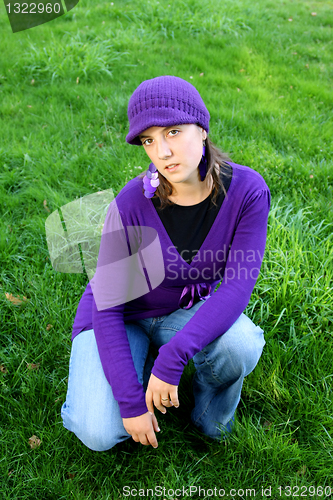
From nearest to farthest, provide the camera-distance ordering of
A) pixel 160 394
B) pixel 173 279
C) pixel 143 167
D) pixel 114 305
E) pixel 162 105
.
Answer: pixel 162 105, pixel 160 394, pixel 114 305, pixel 173 279, pixel 143 167

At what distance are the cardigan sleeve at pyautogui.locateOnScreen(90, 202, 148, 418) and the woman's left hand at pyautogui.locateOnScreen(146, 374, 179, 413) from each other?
42mm

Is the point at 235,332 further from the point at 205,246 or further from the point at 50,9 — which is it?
the point at 50,9

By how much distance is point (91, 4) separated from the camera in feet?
20.2

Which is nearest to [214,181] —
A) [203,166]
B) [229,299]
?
[203,166]

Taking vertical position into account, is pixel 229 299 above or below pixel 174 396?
above

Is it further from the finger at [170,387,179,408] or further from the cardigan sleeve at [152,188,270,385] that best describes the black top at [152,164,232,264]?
the finger at [170,387,179,408]

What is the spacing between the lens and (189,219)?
1.71 meters

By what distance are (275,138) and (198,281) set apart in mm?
2316

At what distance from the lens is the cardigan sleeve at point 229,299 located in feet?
4.92

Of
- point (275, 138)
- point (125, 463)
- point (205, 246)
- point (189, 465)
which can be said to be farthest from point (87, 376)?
point (275, 138)

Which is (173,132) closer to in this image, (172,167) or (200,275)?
(172,167)

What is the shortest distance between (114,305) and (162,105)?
0.86 metres

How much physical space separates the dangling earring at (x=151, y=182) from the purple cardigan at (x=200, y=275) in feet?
0.21

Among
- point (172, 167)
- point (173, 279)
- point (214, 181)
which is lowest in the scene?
point (173, 279)
